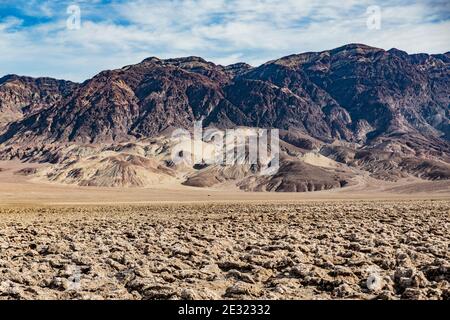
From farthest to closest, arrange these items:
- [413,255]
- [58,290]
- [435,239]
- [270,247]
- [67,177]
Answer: [67,177]
[435,239]
[270,247]
[413,255]
[58,290]

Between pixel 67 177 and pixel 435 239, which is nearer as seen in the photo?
pixel 435 239

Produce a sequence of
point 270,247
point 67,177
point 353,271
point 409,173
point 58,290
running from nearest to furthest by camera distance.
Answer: point 58,290, point 353,271, point 270,247, point 67,177, point 409,173

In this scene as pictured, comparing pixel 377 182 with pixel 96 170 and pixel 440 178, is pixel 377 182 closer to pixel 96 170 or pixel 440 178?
pixel 440 178

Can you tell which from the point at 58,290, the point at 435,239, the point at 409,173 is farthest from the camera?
the point at 409,173

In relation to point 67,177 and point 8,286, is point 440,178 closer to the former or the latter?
point 67,177

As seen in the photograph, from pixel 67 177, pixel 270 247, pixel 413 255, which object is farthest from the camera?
pixel 67 177
